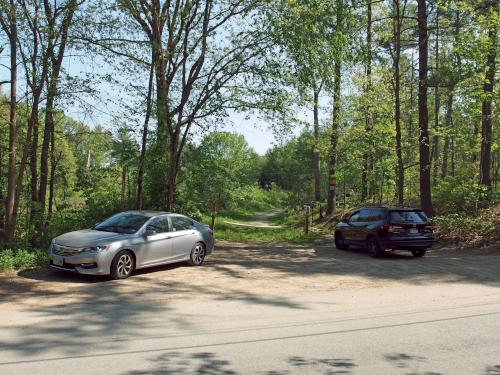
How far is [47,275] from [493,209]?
16777 mm

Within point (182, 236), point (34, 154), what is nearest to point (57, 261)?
point (182, 236)

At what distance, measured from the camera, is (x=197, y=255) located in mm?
12422

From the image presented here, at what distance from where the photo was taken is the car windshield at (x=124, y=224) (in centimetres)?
1096

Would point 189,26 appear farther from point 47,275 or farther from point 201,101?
point 47,275

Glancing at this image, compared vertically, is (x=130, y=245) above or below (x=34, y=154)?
below

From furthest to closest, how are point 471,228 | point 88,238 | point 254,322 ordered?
point 471,228
point 88,238
point 254,322

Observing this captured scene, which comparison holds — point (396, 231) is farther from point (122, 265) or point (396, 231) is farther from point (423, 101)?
point (122, 265)

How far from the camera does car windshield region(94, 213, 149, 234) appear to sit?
1096cm

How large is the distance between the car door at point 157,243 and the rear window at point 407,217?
698 centimetres

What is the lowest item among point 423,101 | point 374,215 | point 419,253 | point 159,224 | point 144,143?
point 419,253

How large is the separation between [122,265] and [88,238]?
91 centimetres

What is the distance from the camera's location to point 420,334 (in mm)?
6195

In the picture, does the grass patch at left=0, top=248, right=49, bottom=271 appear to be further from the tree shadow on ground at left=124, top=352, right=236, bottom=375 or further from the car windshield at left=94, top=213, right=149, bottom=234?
the tree shadow on ground at left=124, top=352, right=236, bottom=375

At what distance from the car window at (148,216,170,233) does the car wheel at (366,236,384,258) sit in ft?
22.2
